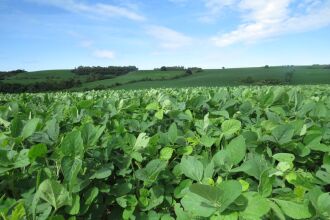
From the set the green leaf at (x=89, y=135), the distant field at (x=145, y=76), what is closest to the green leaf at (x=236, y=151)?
the green leaf at (x=89, y=135)

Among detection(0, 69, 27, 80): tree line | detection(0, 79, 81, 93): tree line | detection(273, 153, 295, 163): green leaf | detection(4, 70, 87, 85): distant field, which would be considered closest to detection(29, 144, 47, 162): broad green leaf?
detection(273, 153, 295, 163): green leaf

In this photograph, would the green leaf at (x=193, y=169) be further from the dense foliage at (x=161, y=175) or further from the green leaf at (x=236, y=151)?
the green leaf at (x=236, y=151)

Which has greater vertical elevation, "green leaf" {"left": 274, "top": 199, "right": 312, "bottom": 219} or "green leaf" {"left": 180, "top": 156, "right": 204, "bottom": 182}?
"green leaf" {"left": 180, "top": 156, "right": 204, "bottom": 182}

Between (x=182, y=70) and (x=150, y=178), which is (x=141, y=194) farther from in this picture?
(x=182, y=70)

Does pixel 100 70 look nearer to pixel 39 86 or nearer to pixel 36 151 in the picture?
pixel 39 86

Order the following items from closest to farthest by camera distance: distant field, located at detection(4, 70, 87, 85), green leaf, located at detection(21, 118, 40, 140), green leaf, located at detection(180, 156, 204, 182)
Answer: green leaf, located at detection(180, 156, 204, 182), green leaf, located at detection(21, 118, 40, 140), distant field, located at detection(4, 70, 87, 85)

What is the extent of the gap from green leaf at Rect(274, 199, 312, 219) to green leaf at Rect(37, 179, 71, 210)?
Answer: 773mm

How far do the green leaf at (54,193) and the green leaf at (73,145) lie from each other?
0.75 feet

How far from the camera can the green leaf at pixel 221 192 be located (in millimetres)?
1008

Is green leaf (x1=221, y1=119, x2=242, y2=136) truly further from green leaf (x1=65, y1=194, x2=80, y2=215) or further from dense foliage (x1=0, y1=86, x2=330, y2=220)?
green leaf (x1=65, y1=194, x2=80, y2=215)

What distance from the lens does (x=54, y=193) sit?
3.78ft

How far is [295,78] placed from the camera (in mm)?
70250

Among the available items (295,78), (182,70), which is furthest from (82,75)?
(295,78)

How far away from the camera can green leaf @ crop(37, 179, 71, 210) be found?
1135 mm
